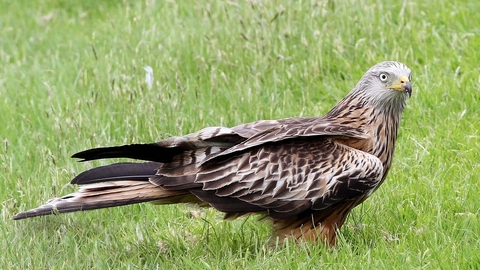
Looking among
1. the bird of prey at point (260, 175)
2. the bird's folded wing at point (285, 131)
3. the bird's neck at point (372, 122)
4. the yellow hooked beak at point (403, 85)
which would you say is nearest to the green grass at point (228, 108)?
the bird of prey at point (260, 175)

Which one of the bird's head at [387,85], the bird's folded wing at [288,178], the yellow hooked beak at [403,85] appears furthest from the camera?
the bird's head at [387,85]

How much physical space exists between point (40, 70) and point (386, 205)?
445 cm

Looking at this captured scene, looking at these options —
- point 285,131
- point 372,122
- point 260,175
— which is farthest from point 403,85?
point 260,175

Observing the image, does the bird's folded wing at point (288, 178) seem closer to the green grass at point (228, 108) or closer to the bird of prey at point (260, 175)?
the bird of prey at point (260, 175)

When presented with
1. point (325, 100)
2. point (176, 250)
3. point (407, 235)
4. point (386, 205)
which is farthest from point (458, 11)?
point (176, 250)

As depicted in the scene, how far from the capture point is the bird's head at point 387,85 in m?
6.13

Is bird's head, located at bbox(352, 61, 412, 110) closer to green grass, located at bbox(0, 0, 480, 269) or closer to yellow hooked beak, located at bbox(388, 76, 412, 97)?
yellow hooked beak, located at bbox(388, 76, 412, 97)

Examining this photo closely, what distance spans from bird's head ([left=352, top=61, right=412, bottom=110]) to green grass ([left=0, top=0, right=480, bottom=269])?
655 mm

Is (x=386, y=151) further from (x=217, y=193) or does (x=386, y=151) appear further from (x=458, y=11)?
(x=458, y=11)

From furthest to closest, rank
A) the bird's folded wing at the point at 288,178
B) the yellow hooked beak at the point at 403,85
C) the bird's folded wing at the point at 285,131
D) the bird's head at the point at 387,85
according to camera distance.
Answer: the bird's head at the point at 387,85
the yellow hooked beak at the point at 403,85
the bird's folded wing at the point at 285,131
the bird's folded wing at the point at 288,178

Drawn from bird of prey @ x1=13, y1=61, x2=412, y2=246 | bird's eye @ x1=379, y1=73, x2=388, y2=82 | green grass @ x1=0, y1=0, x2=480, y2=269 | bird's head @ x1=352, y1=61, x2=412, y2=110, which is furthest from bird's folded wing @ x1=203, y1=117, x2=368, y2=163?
green grass @ x1=0, y1=0, x2=480, y2=269

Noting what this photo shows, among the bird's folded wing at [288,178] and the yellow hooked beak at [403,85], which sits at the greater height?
the yellow hooked beak at [403,85]

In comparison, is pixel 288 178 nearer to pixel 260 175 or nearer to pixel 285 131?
pixel 260 175

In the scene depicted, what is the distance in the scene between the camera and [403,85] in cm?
607
